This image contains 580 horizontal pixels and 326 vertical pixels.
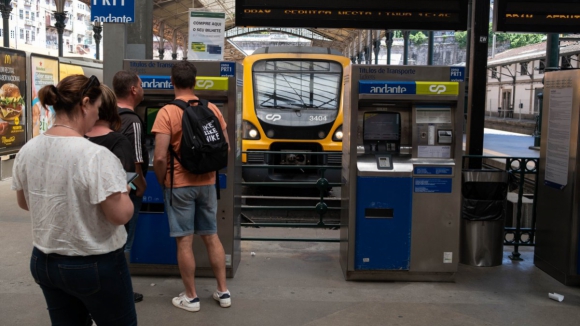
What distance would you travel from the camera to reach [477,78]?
6410 mm

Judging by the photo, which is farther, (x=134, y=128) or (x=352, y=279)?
(x=352, y=279)

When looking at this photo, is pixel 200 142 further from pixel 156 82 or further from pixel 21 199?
pixel 21 199

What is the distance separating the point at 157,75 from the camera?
211 inches

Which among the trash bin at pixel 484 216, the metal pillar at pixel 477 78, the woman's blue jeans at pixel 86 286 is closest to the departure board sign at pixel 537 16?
the metal pillar at pixel 477 78

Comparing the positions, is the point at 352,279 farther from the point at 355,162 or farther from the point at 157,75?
the point at 157,75

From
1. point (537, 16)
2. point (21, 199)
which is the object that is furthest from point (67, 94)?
point (537, 16)

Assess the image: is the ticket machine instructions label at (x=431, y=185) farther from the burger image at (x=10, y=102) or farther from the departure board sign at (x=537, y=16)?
the burger image at (x=10, y=102)

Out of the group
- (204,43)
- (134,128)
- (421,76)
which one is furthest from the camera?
(204,43)

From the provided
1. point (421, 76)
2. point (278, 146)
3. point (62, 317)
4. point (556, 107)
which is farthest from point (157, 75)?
point (278, 146)

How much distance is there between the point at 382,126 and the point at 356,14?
1.82 metres

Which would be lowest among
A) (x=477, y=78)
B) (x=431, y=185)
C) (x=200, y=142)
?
(x=431, y=185)

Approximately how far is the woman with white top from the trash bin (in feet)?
13.9

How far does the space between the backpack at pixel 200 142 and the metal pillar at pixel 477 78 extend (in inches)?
122

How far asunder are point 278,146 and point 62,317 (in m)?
8.15
